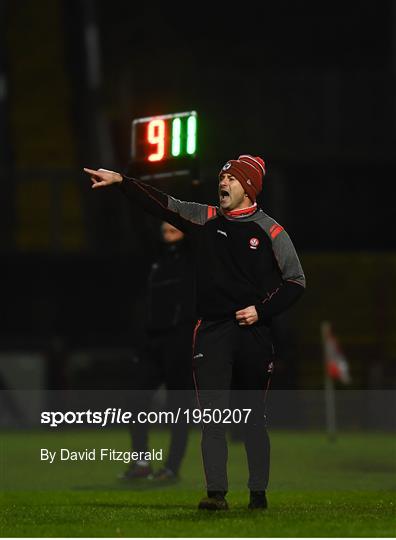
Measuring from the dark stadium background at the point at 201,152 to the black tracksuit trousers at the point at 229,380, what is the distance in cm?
861

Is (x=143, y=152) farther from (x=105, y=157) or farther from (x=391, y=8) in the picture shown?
(x=391, y=8)

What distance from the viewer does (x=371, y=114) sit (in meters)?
27.0

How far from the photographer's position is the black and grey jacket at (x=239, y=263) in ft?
29.0

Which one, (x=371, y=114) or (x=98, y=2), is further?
(x=98, y=2)

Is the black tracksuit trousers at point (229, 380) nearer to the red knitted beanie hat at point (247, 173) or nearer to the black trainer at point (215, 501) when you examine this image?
the black trainer at point (215, 501)

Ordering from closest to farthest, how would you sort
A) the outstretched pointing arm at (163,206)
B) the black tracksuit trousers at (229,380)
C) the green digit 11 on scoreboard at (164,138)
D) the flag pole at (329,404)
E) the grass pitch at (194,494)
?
1. the grass pitch at (194,494)
2. the black tracksuit trousers at (229,380)
3. the outstretched pointing arm at (163,206)
4. the green digit 11 on scoreboard at (164,138)
5. the flag pole at (329,404)

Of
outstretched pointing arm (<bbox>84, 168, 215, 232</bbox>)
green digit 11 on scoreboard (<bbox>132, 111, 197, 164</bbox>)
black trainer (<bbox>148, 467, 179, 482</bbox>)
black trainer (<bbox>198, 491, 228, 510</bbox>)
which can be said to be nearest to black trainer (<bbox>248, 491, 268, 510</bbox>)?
black trainer (<bbox>198, 491, 228, 510</bbox>)

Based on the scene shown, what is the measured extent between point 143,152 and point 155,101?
655 inches

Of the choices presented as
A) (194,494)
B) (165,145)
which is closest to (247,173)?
(165,145)

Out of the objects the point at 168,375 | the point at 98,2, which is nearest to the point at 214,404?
the point at 168,375

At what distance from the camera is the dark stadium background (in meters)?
22.5

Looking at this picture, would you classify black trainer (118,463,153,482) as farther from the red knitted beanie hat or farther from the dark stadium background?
the dark stadium background

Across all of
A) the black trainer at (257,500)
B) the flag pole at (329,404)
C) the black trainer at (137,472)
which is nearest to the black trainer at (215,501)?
the black trainer at (257,500)

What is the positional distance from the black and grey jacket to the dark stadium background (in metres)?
8.53
